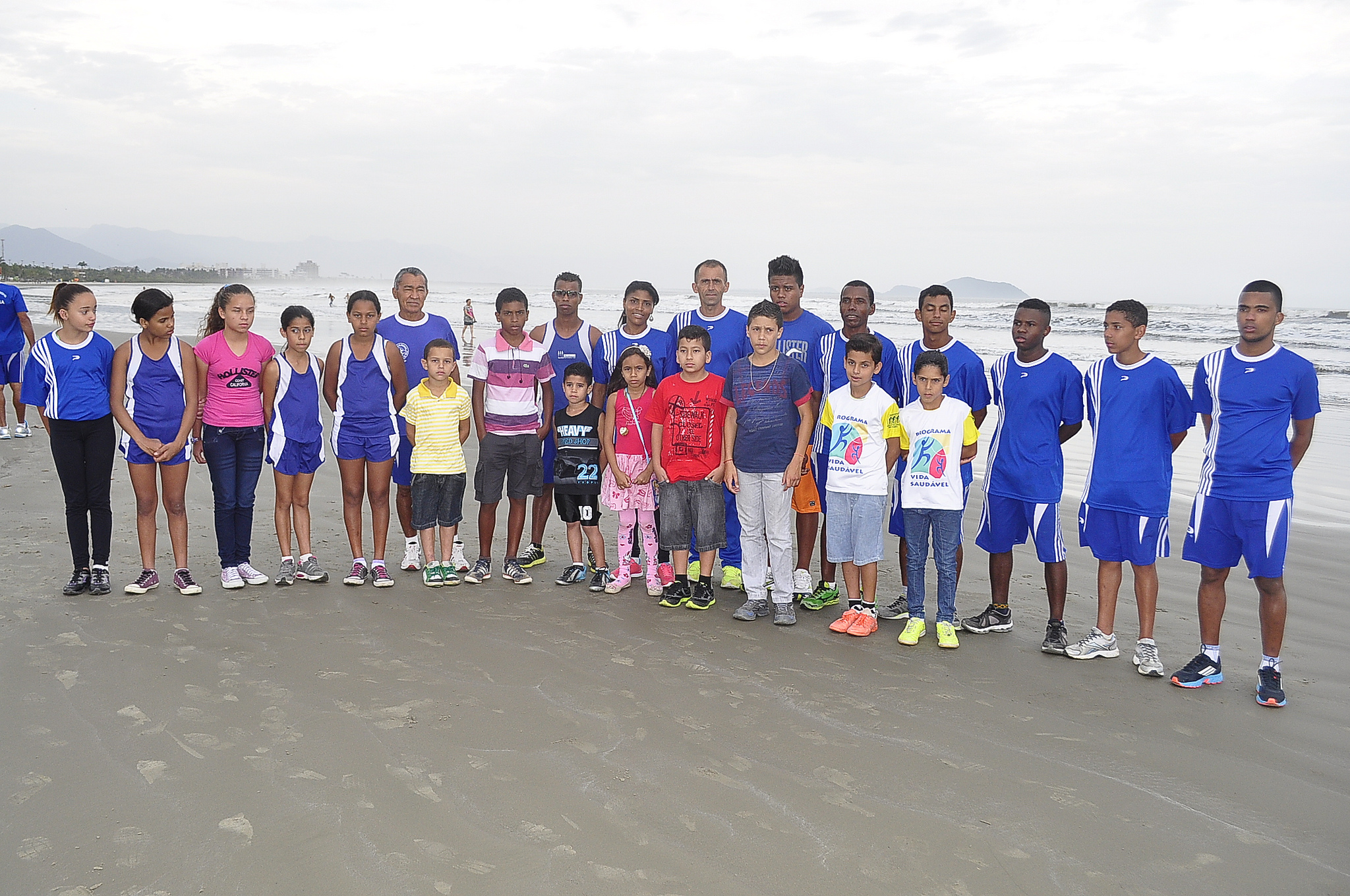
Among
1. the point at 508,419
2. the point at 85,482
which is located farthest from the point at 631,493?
the point at 85,482

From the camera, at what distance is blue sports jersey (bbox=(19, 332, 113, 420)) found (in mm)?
5047

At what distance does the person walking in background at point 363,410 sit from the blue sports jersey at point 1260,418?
493 cm

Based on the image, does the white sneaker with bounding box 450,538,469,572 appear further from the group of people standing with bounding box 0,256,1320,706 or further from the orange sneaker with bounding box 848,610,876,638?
the orange sneaker with bounding box 848,610,876,638

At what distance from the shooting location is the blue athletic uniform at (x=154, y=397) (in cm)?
517

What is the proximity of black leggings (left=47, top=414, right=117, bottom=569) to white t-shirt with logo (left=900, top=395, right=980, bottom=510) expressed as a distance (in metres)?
4.79

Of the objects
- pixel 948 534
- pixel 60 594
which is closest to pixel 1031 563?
pixel 948 534

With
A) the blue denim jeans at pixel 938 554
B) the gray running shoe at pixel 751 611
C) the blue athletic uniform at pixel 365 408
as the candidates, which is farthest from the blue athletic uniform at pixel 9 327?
the blue denim jeans at pixel 938 554

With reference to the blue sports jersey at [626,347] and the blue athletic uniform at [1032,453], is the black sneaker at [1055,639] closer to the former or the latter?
the blue athletic uniform at [1032,453]

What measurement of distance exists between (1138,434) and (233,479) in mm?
5410

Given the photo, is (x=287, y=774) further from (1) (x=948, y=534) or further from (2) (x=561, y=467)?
(1) (x=948, y=534)

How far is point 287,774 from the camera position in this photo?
3.15 m

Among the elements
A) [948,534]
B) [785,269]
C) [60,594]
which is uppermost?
[785,269]

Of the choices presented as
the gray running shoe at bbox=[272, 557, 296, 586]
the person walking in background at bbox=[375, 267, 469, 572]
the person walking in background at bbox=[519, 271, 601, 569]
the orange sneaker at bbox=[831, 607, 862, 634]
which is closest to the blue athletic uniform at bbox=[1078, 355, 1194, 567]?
the orange sneaker at bbox=[831, 607, 862, 634]

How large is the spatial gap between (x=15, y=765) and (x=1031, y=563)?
6.10 meters
